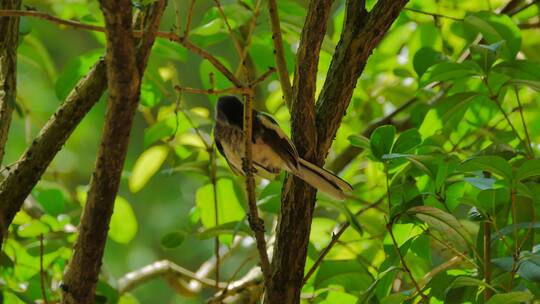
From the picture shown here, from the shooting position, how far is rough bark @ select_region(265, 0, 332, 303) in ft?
3.50

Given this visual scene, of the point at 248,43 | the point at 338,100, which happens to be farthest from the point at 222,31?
the point at 338,100

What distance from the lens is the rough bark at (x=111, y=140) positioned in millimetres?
913

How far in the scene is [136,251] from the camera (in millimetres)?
3193

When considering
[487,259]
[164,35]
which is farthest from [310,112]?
[487,259]

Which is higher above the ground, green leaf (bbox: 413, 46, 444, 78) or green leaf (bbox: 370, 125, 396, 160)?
green leaf (bbox: 413, 46, 444, 78)

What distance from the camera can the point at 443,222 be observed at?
107 cm

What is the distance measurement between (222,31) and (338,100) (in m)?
0.45

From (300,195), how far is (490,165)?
282 mm

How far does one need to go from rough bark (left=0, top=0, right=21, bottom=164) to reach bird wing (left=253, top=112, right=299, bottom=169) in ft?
1.42

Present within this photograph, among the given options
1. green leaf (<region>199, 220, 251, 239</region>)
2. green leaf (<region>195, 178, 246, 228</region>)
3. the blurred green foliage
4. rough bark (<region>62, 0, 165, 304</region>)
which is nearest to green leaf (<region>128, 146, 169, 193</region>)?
the blurred green foliage

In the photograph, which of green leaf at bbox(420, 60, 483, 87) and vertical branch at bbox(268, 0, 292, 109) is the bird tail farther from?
green leaf at bbox(420, 60, 483, 87)

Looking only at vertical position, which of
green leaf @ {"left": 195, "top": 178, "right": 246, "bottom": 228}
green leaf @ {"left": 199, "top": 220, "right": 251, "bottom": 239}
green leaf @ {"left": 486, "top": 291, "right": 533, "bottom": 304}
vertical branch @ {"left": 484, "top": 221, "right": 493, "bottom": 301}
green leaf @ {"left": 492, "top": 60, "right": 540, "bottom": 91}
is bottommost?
green leaf @ {"left": 486, "top": 291, "right": 533, "bottom": 304}

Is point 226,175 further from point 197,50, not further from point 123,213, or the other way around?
point 197,50

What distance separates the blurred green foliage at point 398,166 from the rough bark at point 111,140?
0.34ft
